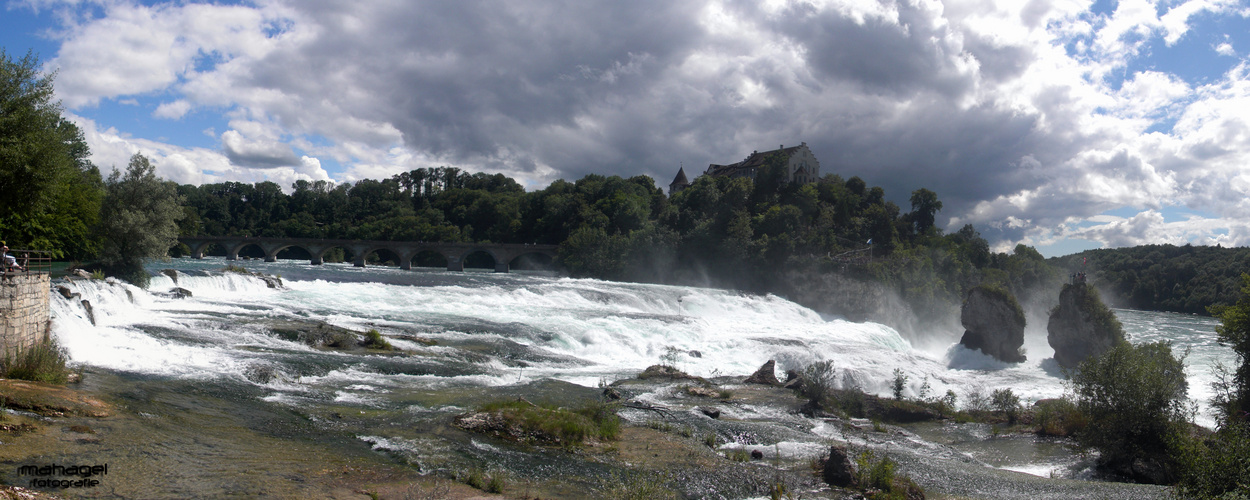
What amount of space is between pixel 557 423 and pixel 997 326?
1189 inches

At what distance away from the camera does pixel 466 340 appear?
20.2m

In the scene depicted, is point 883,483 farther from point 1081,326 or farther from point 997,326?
point 997,326

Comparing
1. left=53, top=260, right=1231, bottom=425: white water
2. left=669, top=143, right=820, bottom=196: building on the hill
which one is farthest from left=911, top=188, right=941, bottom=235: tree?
left=53, top=260, right=1231, bottom=425: white water

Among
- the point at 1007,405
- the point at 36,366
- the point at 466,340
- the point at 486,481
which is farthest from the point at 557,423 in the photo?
the point at 1007,405

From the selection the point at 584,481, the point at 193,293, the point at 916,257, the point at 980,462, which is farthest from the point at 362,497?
the point at 916,257

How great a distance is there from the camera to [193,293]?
1076 inches

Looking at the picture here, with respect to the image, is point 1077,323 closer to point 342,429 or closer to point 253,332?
point 342,429

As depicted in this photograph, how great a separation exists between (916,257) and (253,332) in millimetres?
55743

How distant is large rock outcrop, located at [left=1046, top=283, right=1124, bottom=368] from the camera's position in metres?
27.9

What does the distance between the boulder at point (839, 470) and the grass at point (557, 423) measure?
359 centimetres

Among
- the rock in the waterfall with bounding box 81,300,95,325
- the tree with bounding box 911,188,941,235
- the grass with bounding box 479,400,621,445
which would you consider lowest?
the grass with bounding box 479,400,621,445

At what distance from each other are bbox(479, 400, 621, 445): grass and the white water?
10.3ft

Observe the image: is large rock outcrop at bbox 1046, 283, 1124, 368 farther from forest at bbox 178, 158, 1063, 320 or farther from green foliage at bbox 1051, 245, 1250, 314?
green foliage at bbox 1051, 245, 1250, 314

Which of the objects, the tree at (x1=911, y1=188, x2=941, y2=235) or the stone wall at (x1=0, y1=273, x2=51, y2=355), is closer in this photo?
the stone wall at (x1=0, y1=273, x2=51, y2=355)
